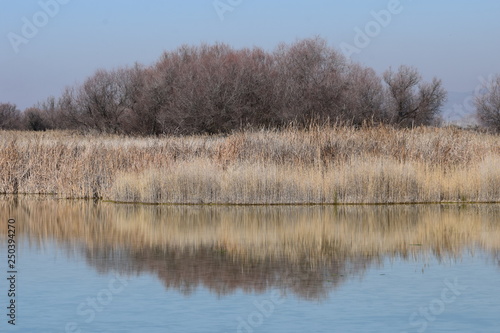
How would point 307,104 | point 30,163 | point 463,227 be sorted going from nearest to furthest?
1. point 463,227
2. point 30,163
3. point 307,104

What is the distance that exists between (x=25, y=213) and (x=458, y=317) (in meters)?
12.1

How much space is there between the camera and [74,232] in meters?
14.8

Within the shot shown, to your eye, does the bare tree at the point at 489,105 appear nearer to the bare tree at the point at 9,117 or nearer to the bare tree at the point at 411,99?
the bare tree at the point at 411,99

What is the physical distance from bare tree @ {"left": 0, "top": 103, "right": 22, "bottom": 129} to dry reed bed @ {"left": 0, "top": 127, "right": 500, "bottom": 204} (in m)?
51.3

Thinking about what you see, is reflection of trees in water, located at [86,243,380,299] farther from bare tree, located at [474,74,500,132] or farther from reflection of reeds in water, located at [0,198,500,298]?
bare tree, located at [474,74,500,132]

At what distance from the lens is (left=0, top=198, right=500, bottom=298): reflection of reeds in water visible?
1030 centimetres

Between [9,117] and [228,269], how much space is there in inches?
2685

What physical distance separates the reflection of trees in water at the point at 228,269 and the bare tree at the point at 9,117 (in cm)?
6259

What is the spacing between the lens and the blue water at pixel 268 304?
24.4ft

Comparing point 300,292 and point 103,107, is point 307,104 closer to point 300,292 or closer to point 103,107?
point 103,107

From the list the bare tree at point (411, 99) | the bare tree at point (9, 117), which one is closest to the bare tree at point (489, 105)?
the bare tree at point (411, 99)

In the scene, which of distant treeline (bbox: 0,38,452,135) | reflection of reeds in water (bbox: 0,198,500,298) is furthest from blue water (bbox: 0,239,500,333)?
distant treeline (bbox: 0,38,452,135)

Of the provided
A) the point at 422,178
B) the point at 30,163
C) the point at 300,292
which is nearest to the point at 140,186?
the point at 30,163

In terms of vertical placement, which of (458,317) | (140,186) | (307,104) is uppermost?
(307,104)
